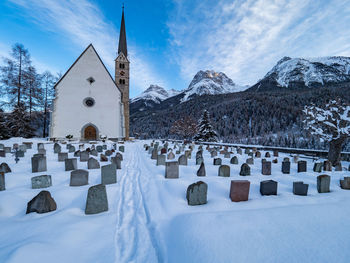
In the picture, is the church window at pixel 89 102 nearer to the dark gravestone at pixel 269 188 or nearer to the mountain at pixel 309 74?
the dark gravestone at pixel 269 188

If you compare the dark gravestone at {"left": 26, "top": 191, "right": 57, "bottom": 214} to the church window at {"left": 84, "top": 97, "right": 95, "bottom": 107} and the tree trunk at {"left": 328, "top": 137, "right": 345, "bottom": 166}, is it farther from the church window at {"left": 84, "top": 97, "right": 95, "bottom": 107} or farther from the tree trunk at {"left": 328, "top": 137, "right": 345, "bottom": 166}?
the church window at {"left": 84, "top": 97, "right": 95, "bottom": 107}

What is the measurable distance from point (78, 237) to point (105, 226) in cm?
47

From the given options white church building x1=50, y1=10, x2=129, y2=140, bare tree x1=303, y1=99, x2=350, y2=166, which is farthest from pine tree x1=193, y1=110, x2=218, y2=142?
bare tree x1=303, y1=99, x2=350, y2=166

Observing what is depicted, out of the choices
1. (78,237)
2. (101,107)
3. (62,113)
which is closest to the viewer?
(78,237)

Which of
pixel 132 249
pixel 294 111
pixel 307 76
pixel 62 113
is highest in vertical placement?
pixel 307 76

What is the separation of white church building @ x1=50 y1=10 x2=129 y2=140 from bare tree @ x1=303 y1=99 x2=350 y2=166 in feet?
67.5

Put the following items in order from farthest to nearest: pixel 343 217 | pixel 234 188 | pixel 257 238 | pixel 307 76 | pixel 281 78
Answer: pixel 281 78 < pixel 307 76 < pixel 234 188 < pixel 343 217 < pixel 257 238

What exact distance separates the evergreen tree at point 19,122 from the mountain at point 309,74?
85858 mm

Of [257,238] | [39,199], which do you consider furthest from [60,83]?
[257,238]

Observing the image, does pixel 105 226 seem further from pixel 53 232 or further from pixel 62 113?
pixel 62 113

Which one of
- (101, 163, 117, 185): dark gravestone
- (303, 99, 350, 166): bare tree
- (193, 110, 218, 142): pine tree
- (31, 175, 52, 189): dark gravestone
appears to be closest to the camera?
(31, 175, 52, 189): dark gravestone

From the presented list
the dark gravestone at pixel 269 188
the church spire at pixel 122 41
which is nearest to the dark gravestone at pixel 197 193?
the dark gravestone at pixel 269 188

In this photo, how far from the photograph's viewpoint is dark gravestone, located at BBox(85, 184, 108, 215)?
327 cm

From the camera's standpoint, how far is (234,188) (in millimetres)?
3711
